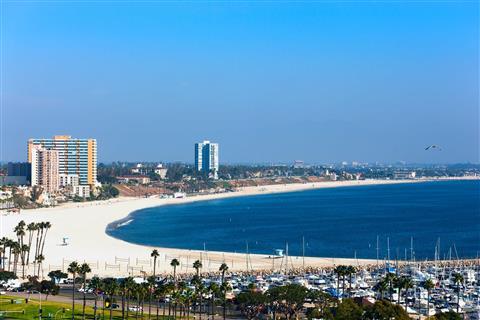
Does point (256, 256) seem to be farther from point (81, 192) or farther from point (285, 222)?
point (81, 192)

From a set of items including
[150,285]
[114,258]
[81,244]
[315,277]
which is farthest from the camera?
[81,244]

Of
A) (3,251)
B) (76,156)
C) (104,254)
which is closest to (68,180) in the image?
(76,156)

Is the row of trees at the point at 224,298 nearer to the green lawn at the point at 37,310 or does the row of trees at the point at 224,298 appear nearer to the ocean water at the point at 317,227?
the green lawn at the point at 37,310

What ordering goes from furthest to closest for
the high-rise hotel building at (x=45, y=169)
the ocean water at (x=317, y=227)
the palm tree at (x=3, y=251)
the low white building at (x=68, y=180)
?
the low white building at (x=68, y=180), the high-rise hotel building at (x=45, y=169), the ocean water at (x=317, y=227), the palm tree at (x=3, y=251)

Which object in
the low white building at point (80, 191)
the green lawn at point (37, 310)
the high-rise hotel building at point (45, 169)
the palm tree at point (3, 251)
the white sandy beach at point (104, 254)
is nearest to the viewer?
the green lawn at point (37, 310)

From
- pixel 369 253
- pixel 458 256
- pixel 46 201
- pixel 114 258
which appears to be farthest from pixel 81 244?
pixel 46 201

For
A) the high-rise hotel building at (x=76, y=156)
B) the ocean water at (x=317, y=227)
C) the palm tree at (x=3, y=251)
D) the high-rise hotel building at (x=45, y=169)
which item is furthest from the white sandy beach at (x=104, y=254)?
the high-rise hotel building at (x=76, y=156)

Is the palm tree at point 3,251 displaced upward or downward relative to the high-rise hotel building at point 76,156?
downward

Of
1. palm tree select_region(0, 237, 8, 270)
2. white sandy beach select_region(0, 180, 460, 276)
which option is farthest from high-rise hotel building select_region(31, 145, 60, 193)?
palm tree select_region(0, 237, 8, 270)
